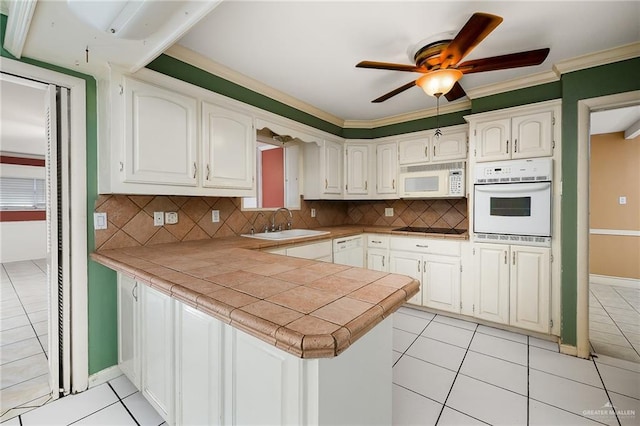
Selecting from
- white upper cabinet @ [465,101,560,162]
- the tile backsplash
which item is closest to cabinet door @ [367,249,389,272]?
the tile backsplash

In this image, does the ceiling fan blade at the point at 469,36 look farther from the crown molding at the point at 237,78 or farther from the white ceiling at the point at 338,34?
the crown molding at the point at 237,78

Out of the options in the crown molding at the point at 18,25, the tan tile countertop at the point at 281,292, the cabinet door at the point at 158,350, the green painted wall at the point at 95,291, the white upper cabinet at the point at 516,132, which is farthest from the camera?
the white upper cabinet at the point at 516,132

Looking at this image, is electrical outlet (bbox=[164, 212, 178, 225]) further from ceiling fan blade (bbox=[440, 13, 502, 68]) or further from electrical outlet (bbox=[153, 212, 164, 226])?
ceiling fan blade (bbox=[440, 13, 502, 68])

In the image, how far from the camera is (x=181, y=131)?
1.98 m

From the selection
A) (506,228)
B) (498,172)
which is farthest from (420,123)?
(506,228)

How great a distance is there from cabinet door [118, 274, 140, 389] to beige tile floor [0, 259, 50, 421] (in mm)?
502

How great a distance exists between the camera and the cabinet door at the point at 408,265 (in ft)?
10.4

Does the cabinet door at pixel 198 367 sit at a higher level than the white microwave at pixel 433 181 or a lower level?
lower

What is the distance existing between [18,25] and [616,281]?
265 inches

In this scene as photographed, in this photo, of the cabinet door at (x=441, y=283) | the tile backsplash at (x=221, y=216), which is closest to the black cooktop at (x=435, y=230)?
the tile backsplash at (x=221, y=216)

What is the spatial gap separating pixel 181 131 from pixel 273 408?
72.4 inches

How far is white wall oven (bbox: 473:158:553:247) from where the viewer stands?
243 centimetres

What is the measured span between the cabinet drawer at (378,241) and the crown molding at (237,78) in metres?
1.65

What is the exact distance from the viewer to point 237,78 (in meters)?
2.46
